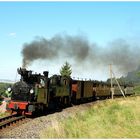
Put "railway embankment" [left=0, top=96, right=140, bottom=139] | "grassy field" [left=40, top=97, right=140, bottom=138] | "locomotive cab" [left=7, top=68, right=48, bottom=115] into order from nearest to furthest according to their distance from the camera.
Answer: "grassy field" [left=40, top=97, right=140, bottom=138]
"railway embankment" [left=0, top=96, right=140, bottom=139]
"locomotive cab" [left=7, top=68, right=48, bottom=115]

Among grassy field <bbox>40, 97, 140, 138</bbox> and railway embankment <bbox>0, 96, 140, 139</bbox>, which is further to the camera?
railway embankment <bbox>0, 96, 140, 139</bbox>

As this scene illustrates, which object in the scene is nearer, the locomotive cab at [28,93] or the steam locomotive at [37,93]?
the locomotive cab at [28,93]

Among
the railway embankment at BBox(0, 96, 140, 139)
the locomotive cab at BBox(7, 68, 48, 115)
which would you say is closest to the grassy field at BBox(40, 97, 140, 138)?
the railway embankment at BBox(0, 96, 140, 139)

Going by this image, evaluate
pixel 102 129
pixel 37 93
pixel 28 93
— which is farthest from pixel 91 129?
pixel 28 93

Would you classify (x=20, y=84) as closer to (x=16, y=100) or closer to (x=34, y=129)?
(x=16, y=100)

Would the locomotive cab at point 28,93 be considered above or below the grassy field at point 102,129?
above

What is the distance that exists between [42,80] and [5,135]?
22.0 feet

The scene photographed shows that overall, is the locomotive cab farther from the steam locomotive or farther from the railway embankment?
the railway embankment

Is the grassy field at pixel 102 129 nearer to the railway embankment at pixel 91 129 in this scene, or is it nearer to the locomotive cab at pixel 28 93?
the railway embankment at pixel 91 129

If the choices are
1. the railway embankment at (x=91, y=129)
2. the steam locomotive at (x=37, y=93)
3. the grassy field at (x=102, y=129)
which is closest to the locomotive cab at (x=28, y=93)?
the steam locomotive at (x=37, y=93)

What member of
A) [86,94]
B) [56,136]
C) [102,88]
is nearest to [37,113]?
[56,136]

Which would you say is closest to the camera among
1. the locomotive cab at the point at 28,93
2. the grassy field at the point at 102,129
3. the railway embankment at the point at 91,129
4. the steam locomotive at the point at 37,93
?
the grassy field at the point at 102,129

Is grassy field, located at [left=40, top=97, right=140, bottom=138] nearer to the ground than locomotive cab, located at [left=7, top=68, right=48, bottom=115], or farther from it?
nearer to the ground

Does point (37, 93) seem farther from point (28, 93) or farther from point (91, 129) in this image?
point (91, 129)
